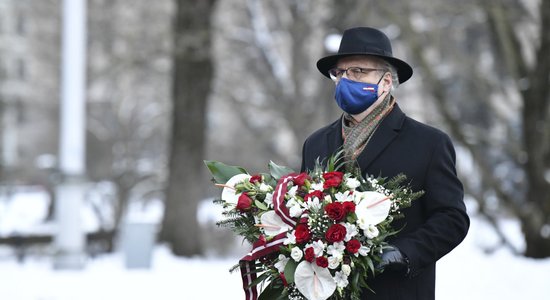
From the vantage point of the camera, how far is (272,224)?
3.97 meters

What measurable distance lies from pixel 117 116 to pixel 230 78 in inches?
236

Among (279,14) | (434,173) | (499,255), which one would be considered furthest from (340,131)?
(279,14)

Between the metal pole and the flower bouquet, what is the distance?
37.1 ft

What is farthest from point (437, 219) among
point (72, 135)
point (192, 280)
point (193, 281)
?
point (72, 135)

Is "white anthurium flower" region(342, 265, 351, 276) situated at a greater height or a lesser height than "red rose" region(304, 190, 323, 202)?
lesser

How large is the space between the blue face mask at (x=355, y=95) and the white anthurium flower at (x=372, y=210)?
1.51ft

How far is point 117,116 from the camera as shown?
33.7 metres

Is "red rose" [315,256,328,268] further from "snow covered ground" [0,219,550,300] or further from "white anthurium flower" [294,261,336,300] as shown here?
"snow covered ground" [0,219,550,300]

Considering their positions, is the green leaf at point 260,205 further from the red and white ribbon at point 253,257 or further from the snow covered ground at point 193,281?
the snow covered ground at point 193,281

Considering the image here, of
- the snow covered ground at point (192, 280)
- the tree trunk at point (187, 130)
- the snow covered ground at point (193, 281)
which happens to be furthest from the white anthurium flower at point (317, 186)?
the tree trunk at point (187, 130)

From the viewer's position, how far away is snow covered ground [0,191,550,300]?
1176 centimetres

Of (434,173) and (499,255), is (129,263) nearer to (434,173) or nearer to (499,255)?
(499,255)

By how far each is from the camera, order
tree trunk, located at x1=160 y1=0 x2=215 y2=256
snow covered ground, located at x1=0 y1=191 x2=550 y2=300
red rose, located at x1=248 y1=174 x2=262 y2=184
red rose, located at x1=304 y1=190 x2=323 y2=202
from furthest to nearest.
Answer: tree trunk, located at x1=160 y1=0 x2=215 y2=256
snow covered ground, located at x1=0 y1=191 x2=550 y2=300
red rose, located at x1=248 y1=174 x2=262 y2=184
red rose, located at x1=304 y1=190 x2=323 y2=202

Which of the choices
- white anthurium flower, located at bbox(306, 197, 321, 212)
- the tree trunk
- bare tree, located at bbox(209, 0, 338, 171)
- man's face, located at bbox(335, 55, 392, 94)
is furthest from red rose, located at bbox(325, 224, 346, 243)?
bare tree, located at bbox(209, 0, 338, 171)
